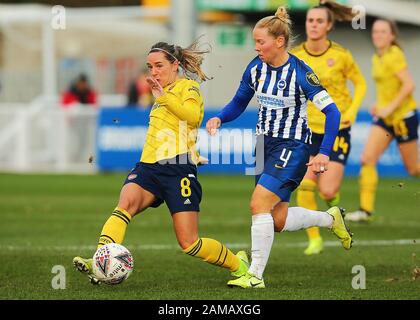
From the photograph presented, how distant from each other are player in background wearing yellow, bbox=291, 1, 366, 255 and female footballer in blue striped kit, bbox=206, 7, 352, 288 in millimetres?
2061

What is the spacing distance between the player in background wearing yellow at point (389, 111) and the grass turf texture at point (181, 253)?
514mm

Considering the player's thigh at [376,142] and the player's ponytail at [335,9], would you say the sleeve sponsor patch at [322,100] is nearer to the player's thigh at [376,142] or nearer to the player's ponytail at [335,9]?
the player's ponytail at [335,9]

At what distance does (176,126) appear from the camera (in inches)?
315

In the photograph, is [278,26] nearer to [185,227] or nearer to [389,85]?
[185,227]

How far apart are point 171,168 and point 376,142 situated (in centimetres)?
622

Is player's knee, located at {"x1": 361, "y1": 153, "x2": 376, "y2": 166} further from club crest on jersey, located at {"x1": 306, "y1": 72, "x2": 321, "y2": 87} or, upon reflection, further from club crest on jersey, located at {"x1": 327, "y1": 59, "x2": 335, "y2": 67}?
club crest on jersey, located at {"x1": 306, "y1": 72, "x2": 321, "y2": 87}

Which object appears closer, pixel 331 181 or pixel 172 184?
pixel 172 184

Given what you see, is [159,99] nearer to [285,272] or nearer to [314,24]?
[285,272]

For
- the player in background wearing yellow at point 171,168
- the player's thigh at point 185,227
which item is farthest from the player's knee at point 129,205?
the player's thigh at point 185,227

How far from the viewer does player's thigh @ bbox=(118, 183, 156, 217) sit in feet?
26.0

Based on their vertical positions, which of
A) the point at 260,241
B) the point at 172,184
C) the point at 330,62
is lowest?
the point at 260,241

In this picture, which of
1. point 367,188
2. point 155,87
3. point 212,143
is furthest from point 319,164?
point 212,143
